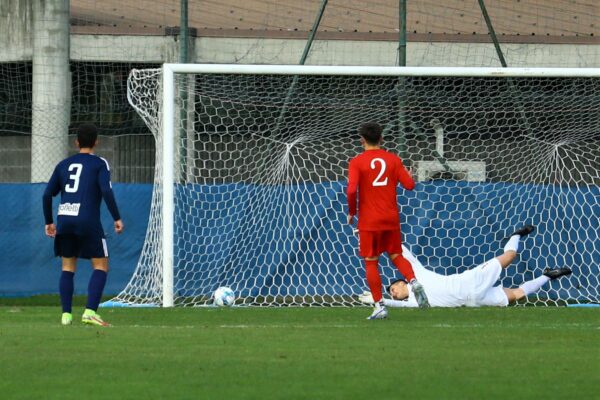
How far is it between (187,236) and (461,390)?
9664mm

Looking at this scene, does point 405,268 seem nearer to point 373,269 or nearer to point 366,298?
point 373,269

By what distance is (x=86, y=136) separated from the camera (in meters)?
11.1

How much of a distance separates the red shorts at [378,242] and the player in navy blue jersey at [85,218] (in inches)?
90.3

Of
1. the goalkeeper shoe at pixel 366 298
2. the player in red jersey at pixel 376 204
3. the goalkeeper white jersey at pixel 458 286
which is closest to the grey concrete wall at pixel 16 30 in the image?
the goalkeeper shoe at pixel 366 298

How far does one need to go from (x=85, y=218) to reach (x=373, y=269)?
8.69ft

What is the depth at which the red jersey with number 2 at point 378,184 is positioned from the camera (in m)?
12.0

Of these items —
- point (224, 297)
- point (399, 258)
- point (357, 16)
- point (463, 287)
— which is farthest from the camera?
point (357, 16)

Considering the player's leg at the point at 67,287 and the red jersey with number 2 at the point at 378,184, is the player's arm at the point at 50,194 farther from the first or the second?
the red jersey with number 2 at the point at 378,184

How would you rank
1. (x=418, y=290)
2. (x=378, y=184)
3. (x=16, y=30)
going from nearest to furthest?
(x=418, y=290)
(x=378, y=184)
(x=16, y=30)

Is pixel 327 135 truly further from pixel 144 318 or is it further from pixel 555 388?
pixel 555 388

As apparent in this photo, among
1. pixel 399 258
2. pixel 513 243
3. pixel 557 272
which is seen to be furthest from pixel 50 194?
pixel 557 272

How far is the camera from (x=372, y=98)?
55.3ft

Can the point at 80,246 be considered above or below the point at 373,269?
above

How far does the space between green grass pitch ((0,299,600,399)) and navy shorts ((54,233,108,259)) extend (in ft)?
1.99
